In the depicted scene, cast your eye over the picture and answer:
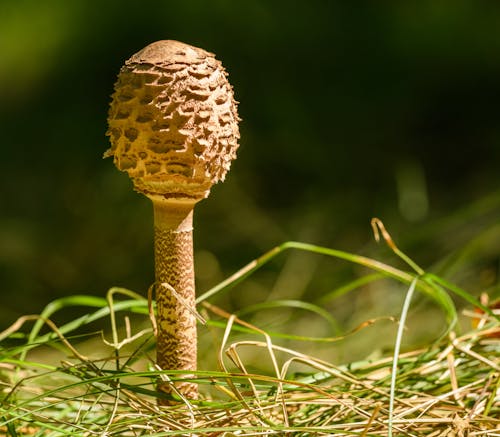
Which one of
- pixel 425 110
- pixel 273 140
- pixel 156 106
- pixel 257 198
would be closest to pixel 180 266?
pixel 156 106

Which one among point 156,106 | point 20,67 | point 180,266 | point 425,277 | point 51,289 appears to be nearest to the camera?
point 156,106

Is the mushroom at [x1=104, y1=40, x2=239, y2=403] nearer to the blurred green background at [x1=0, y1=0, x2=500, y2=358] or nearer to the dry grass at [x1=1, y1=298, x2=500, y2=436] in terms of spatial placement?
the dry grass at [x1=1, y1=298, x2=500, y2=436]

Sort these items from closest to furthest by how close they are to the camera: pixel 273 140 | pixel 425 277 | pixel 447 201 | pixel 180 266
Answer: pixel 180 266 < pixel 425 277 < pixel 447 201 < pixel 273 140

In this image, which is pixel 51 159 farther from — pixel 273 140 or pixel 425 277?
pixel 425 277

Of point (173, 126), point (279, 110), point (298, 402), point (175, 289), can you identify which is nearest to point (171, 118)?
point (173, 126)

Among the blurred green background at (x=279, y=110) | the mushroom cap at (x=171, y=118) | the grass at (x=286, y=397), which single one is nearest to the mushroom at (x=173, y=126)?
the mushroom cap at (x=171, y=118)

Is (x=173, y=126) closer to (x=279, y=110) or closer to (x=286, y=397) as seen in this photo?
(x=286, y=397)
